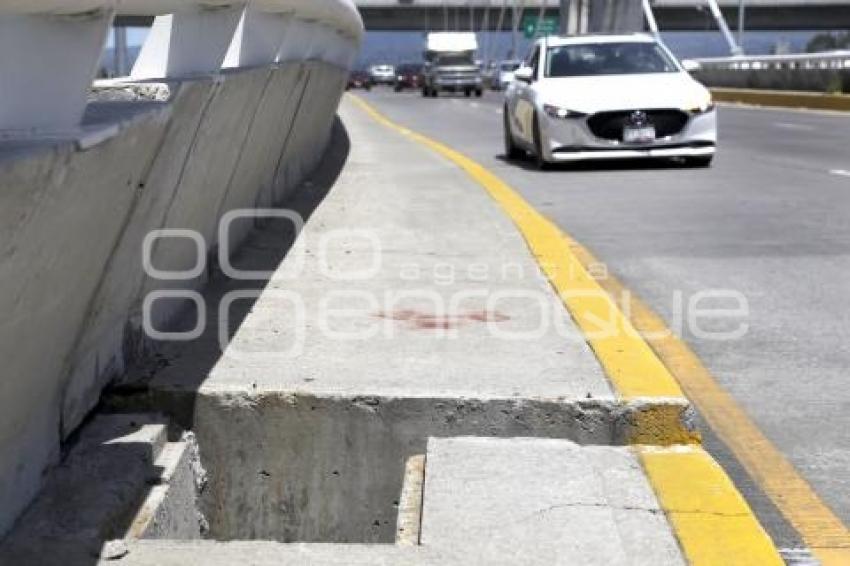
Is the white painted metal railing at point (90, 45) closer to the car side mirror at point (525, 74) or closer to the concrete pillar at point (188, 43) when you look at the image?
the concrete pillar at point (188, 43)

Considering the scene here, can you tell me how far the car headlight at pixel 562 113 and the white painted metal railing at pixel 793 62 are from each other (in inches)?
917

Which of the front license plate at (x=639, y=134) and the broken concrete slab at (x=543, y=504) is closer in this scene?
the broken concrete slab at (x=543, y=504)

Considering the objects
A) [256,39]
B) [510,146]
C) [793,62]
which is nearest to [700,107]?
[510,146]

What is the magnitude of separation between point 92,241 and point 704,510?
5.59ft

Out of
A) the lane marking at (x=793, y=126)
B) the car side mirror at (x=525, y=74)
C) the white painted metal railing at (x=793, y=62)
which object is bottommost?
the lane marking at (x=793, y=126)

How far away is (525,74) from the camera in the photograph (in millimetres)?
16266

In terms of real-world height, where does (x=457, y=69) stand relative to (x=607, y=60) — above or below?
below

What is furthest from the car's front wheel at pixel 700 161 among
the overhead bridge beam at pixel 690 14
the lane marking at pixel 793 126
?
the overhead bridge beam at pixel 690 14

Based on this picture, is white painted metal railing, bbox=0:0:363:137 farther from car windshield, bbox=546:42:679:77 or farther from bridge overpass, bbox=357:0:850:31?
bridge overpass, bbox=357:0:850:31

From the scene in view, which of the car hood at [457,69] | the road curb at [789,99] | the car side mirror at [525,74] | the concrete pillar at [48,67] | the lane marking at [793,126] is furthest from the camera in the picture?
the car hood at [457,69]

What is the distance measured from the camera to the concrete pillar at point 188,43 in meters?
4.85

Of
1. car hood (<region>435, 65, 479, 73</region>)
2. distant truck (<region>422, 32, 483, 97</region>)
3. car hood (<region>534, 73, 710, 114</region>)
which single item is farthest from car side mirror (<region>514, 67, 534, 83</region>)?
car hood (<region>435, 65, 479, 73</region>)

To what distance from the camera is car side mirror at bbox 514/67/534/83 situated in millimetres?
16078

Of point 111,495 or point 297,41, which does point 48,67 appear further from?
point 297,41
